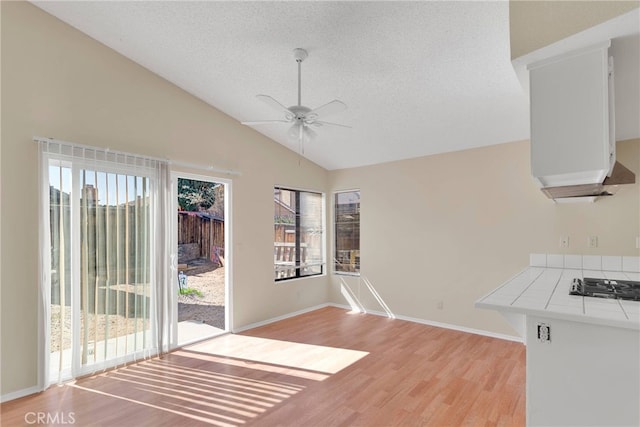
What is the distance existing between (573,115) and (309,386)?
2722mm

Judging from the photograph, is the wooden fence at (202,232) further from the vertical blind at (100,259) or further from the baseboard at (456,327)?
the baseboard at (456,327)

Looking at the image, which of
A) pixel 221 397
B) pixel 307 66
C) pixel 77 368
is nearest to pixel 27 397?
pixel 77 368

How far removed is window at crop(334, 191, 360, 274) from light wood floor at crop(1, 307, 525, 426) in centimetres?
173

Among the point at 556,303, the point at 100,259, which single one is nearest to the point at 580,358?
the point at 556,303

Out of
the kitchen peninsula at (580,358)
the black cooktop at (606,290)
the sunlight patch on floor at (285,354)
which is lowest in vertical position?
the sunlight patch on floor at (285,354)

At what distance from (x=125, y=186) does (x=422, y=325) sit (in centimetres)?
410

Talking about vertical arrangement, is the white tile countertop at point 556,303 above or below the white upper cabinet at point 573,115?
below

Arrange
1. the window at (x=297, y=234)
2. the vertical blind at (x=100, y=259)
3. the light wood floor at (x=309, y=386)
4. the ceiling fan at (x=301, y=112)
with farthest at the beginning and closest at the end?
the window at (x=297, y=234) → the vertical blind at (x=100, y=259) → the ceiling fan at (x=301, y=112) → the light wood floor at (x=309, y=386)

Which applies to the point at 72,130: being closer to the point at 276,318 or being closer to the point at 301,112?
the point at 301,112

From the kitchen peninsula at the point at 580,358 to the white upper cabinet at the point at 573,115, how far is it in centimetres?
72

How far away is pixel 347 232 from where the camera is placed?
570cm

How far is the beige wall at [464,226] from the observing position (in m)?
3.42

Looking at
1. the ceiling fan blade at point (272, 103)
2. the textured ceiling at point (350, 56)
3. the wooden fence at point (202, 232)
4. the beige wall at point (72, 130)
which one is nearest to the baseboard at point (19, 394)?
the beige wall at point (72, 130)

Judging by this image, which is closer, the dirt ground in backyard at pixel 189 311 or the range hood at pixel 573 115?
the range hood at pixel 573 115
